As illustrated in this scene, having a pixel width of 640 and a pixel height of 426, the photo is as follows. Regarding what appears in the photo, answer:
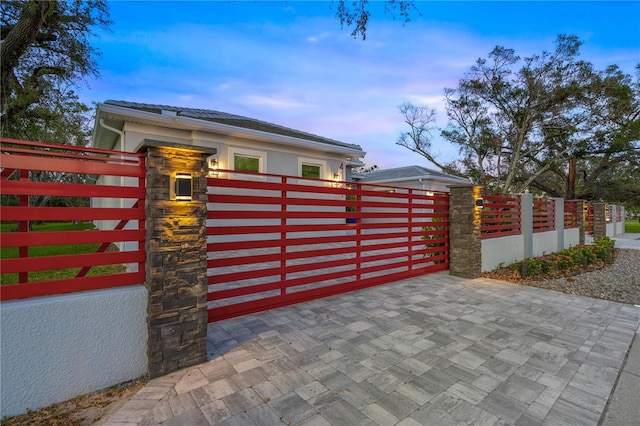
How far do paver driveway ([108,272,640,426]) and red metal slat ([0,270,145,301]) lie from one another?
35.3 inches

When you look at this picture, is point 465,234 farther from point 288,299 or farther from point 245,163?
point 245,163

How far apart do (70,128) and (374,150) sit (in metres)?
19.4

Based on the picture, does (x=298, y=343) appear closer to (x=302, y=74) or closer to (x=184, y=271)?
(x=184, y=271)

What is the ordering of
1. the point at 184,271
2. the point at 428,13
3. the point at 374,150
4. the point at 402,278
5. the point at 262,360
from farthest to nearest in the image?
the point at 374,150
the point at 402,278
the point at 428,13
the point at 262,360
the point at 184,271

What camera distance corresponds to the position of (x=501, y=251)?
7059 millimetres

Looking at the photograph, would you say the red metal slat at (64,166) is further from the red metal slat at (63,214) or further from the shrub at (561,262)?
the shrub at (561,262)

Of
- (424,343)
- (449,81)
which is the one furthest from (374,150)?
(424,343)

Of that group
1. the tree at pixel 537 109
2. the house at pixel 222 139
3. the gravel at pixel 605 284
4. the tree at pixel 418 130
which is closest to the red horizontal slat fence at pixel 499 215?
the gravel at pixel 605 284

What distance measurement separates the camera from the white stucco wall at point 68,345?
2.01 m

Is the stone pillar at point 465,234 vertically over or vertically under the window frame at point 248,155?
under

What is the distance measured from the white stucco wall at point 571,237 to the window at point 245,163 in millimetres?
11191

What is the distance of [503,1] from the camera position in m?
6.65

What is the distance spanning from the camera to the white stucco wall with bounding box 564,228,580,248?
1045 centimetres

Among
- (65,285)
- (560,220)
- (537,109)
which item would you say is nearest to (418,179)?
(537,109)
